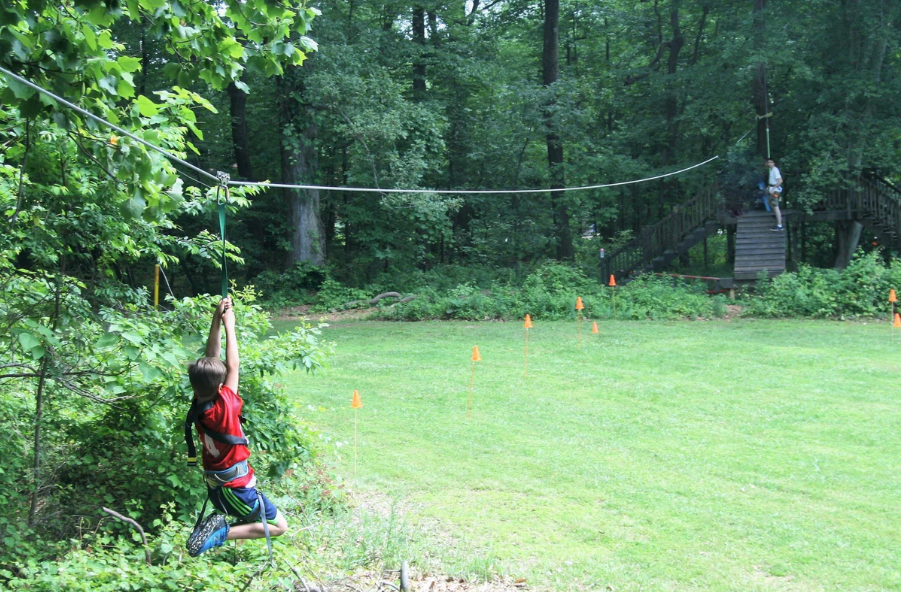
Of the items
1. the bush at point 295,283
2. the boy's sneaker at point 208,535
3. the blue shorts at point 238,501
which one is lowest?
the boy's sneaker at point 208,535

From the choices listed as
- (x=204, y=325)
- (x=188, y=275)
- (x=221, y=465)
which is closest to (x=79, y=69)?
(x=204, y=325)

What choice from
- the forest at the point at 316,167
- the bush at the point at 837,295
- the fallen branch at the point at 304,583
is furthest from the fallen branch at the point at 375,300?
the fallen branch at the point at 304,583

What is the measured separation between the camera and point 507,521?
21.9 feet

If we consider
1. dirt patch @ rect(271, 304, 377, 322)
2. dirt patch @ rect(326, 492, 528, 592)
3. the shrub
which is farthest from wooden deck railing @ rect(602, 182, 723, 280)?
dirt patch @ rect(326, 492, 528, 592)

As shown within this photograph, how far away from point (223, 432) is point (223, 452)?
155 mm

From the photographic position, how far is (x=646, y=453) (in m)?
8.46

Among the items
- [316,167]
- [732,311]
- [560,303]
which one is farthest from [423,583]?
[316,167]

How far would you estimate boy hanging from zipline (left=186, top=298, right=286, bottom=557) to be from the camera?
4035mm

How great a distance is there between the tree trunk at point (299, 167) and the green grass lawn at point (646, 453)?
28.4 ft

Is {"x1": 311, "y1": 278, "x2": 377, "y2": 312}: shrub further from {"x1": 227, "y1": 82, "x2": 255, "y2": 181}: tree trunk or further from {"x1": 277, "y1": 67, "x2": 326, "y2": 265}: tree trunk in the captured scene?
{"x1": 227, "y1": 82, "x2": 255, "y2": 181}: tree trunk

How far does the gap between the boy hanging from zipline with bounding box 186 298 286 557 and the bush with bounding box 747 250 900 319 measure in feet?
50.7

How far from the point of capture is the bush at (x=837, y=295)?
56.8ft

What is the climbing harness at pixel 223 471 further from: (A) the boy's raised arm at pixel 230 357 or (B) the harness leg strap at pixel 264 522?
(A) the boy's raised arm at pixel 230 357

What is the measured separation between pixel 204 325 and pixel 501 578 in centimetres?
270
